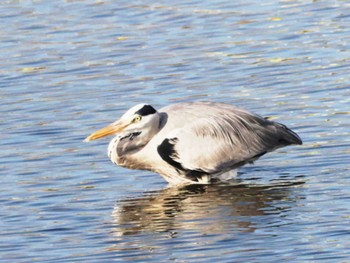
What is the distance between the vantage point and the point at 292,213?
13.5m

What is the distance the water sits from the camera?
12789 millimetres

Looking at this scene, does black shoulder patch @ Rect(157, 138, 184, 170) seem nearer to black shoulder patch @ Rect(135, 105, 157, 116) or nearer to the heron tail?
black shoulder patch @ Rect(135, 105, 157, 116)

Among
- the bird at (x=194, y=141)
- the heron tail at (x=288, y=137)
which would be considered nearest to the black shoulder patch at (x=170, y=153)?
the bird at (x=194, y=141)

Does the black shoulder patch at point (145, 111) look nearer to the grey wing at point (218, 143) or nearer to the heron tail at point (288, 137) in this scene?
the grey wing at point (218, 143)

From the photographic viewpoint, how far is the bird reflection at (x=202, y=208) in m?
13.4

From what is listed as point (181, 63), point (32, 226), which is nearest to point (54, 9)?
point (181, 63)

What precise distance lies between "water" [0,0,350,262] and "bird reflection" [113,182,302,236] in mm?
22

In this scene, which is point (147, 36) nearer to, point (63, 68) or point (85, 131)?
point (63, 68)

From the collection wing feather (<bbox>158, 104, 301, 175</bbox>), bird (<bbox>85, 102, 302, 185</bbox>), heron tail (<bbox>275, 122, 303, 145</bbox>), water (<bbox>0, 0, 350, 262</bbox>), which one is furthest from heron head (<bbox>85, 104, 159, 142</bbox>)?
heron tail (<bbox>275, 122, 303, 145</bbox>)

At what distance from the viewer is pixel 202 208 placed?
46.6 feet

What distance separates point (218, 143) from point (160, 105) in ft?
10.7

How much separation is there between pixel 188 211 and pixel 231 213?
0.53 m

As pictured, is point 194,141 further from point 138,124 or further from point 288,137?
point 288,137

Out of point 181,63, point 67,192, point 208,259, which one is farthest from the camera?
point 181,63
